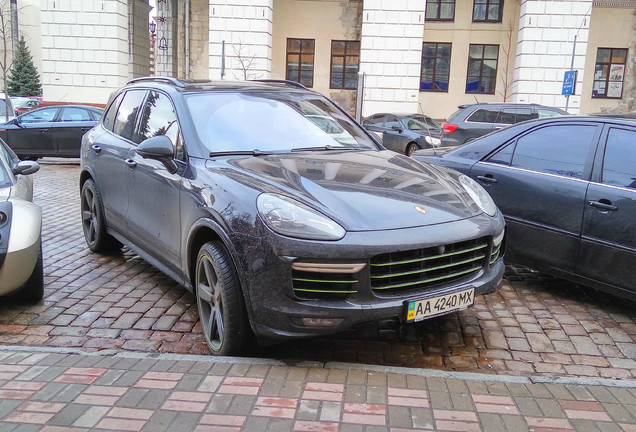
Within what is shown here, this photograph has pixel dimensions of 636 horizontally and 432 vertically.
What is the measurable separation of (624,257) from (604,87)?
82.2 ft

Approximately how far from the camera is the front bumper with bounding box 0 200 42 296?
156 inches

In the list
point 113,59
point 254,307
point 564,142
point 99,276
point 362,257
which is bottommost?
point 99,276

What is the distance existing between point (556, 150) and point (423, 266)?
224 cm

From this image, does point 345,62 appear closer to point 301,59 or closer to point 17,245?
point 301,59

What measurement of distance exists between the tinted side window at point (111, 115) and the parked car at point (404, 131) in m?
9.96

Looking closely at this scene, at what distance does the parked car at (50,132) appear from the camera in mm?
14242

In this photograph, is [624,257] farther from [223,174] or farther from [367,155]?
[223,174]

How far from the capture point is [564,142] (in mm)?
4730

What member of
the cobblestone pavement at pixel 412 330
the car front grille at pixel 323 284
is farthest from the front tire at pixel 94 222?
the car front grille at pixel 323 284

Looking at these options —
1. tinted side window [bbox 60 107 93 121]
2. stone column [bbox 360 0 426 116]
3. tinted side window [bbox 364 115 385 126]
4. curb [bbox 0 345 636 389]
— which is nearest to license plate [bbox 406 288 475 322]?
curb [bbox 0 345 636 389]

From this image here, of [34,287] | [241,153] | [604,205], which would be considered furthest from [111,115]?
[604,205]

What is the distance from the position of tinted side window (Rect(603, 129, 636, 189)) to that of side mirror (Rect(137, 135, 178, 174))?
3254mm

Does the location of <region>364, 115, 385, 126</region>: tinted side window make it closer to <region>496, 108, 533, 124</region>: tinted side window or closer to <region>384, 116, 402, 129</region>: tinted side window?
<region>384, 116, 402, 129</region>: tinted side window

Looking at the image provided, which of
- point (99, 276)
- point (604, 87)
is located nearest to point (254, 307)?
point (99, 276)
